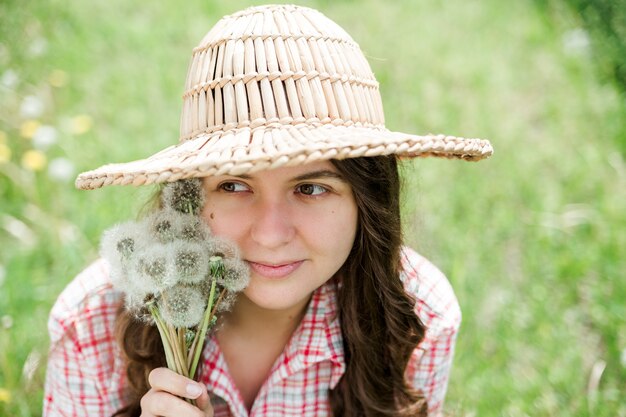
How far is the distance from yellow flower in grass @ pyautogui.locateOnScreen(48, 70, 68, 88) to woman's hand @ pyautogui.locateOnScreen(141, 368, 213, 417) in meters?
2.65

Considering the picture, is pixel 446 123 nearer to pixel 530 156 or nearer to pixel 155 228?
pixel 530 156

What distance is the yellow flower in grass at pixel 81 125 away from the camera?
350cm

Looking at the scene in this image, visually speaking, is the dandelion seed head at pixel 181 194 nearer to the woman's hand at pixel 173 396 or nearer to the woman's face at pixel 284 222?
the woman's face at pixel 284 222

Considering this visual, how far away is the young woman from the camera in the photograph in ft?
4.81

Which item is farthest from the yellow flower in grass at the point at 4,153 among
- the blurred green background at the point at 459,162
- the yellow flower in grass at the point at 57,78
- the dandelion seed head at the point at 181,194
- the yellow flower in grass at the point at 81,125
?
the dandelion seed head at the point at 181,194

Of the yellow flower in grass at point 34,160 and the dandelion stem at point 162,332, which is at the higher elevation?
the yellow flower in grass at point 34,160

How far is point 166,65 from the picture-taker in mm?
4141

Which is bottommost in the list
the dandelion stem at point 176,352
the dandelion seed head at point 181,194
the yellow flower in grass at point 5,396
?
the yellow flower in grass at point 5,396

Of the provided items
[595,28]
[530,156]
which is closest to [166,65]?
[530,156]

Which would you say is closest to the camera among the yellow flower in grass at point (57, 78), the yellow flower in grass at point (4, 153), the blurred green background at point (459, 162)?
the blurred green background at point (459, 162)

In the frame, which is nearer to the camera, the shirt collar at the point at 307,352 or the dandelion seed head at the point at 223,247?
the dandelion seed head at the point at 223,247

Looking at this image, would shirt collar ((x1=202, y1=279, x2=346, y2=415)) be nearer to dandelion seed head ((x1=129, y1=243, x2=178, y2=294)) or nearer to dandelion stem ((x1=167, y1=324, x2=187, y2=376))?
dandelion stem ((x1=167, y1=324, x2=187, y2=376))

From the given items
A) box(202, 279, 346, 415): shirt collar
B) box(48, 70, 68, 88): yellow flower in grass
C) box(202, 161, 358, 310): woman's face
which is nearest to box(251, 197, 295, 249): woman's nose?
box(202, 161, 358, 310): woman's face

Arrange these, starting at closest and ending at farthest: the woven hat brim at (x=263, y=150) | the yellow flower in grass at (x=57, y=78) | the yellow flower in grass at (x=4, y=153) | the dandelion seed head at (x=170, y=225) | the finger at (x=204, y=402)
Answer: the woven hat brim at (x=263, y=150) → the dandelion seed head at (x=170, y=225) → the finger at (x=204, y=402) → the yellow flower in grass at (x=4, y=153) → the yellow flower in grass at (x=57, y=78)
